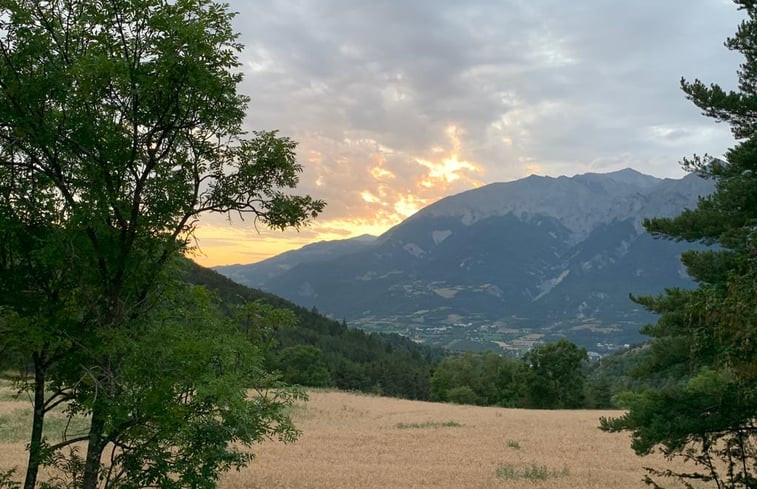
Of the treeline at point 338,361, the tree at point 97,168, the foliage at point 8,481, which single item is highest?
the tree at point 97,168

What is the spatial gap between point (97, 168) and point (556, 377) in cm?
7208

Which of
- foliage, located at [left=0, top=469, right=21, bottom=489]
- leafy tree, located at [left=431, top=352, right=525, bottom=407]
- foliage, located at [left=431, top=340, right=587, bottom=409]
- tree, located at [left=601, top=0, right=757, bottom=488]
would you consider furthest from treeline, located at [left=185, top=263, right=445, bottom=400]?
foliage, located at [left=431, top=340, right=587, bottom=409]

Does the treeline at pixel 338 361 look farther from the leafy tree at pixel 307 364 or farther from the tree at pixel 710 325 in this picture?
the tree at pixel 710 325

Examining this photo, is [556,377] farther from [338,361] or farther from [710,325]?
[338,361]

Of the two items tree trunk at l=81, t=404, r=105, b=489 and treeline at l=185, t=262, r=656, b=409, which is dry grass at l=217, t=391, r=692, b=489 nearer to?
treeline at l=185, t=262, r=656, b=409

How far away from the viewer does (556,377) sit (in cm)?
7162

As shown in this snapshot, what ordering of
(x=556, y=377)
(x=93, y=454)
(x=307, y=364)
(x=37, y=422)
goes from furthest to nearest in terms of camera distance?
(x=307, y=364) → (x=556, y=377) → (x=37, y=422) → (x=93, y=454)

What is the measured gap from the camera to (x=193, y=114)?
29.5ft

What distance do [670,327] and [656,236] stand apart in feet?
7.93

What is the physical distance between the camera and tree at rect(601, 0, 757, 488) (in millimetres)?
10125

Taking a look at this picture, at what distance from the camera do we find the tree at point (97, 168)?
7988mm

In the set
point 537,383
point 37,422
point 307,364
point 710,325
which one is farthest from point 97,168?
point 307,364

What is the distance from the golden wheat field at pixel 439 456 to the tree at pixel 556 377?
3225cm

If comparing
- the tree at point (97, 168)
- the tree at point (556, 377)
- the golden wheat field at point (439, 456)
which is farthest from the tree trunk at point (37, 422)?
the tree at point (556, 377)
